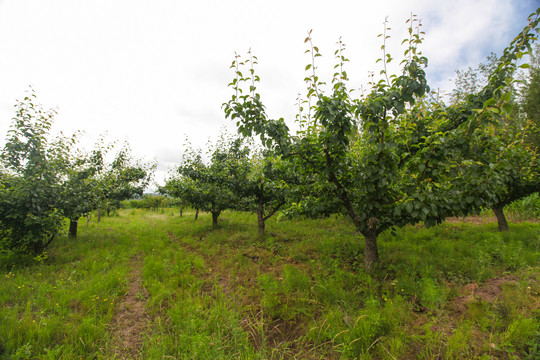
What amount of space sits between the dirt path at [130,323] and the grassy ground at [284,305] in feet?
0.07

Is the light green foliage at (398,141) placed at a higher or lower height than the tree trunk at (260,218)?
higher

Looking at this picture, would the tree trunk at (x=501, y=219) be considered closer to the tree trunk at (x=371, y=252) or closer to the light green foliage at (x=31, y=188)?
the tree trunk at (x=371, y=252)

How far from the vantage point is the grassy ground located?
303 centimetres

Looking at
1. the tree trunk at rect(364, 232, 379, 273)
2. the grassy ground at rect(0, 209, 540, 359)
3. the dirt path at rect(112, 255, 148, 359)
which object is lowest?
the dirt path at rect(112, 255, 148, 359)

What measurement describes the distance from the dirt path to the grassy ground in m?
0.02

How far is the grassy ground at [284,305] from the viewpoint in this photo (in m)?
3.03

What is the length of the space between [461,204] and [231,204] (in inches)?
364

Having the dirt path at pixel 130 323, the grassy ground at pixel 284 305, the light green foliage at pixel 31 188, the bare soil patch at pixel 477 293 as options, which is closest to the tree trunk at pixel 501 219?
the grassy ground at pixel 284 305

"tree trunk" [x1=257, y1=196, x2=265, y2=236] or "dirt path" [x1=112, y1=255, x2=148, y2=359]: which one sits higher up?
"tree trunk" [x1=257, y1=196, x2=265, y2=236]

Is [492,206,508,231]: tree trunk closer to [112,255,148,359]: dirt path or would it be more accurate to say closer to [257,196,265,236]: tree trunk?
[257,196,265,236]: tree trunk

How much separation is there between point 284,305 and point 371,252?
2.70 meters

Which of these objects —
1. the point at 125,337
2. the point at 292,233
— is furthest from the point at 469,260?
the point at 125,337

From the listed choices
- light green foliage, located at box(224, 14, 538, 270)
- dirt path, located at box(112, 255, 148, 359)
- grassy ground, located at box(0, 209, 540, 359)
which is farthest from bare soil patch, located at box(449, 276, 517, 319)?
dirt path, located at box(112, 255, 148, 359)

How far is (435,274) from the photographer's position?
4.97 meters
